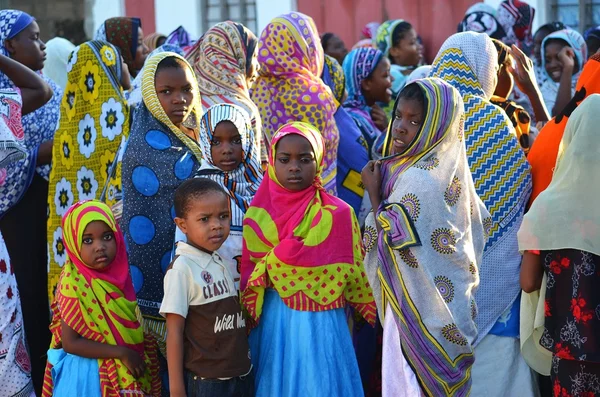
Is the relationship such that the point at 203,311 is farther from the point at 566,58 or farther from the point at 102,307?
the point at 566,58

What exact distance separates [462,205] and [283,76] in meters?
2.35

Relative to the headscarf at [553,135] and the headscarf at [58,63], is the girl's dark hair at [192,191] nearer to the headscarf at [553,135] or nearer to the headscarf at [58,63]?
the headscarf at [553,135]

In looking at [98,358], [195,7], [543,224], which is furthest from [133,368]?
[195,7]

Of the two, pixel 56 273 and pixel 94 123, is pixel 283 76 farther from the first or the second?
pixel 56 273

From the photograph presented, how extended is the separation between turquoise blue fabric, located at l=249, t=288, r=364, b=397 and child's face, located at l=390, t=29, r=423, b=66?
5.72m

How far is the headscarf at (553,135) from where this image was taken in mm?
4449

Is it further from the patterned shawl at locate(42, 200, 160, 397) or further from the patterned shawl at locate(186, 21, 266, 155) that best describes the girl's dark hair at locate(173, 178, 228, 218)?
the patterned shawl at locate(186, 21, 266, 155)

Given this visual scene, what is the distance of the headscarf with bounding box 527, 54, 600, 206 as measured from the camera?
4.45 metres

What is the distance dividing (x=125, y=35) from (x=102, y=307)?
143 inches

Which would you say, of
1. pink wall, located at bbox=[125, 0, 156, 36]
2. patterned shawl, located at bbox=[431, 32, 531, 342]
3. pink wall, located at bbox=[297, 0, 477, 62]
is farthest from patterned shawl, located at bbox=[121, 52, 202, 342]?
pink wall, located at bbox=[125, 0, 156, 36]

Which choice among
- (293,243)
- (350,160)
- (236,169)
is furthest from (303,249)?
(350,160)

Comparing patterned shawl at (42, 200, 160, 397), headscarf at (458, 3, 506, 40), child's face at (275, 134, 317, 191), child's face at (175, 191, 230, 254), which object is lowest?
patterned shawl at (42, 200, 160, 397)

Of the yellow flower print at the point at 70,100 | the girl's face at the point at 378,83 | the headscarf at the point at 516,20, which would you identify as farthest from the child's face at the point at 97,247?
the headscarf at the point at 516,20

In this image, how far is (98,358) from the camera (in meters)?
4.29
